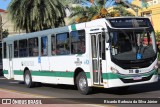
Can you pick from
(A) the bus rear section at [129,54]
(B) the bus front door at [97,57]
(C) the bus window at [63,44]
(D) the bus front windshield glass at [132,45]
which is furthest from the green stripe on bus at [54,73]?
(D) the bus front windshield glass at [132,45]

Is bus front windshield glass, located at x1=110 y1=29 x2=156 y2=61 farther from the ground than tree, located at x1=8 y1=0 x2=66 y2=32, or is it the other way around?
tree, located at x1=8 y1=0 x2=66 y2=32

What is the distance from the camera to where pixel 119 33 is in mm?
14891

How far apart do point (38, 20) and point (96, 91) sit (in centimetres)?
2236

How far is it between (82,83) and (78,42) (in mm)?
1635

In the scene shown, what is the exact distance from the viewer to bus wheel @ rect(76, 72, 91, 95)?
51.9 ft

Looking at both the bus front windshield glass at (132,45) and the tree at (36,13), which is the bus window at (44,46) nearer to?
the bus front windshield glass at (132,45)

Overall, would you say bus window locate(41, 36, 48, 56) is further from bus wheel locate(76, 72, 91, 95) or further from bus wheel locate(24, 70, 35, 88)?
bus wheel locate(76, 72, 91, 95)

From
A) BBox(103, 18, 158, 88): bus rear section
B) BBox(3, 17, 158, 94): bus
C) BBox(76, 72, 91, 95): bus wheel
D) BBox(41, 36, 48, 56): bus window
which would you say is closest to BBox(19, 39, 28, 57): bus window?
BBox(41, 36, 48, 56): bus window

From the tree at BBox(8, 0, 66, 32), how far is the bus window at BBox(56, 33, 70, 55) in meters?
20.0

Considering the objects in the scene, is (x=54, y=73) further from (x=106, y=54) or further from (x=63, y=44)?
(x=106, y=54)

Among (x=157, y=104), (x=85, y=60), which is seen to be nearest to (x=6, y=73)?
(x=85, y=60)

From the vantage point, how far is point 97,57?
15.2 m

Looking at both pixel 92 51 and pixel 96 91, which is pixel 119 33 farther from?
pixel 96 91

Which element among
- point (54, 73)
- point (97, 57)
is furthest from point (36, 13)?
point (97, 57)
